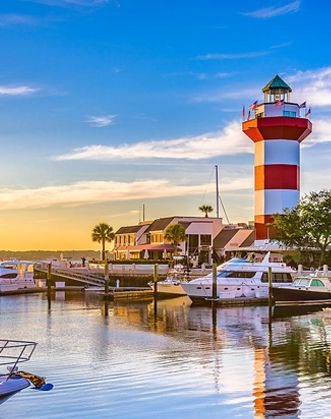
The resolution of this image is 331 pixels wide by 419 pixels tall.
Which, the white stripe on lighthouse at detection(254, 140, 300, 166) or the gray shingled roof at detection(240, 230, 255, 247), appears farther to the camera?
the gray shingled roof at detection(240, 230, 255, 247)

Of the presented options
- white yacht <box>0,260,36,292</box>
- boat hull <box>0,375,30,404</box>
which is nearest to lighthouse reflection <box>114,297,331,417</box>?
boat hull <box>0,375,30,404</box>

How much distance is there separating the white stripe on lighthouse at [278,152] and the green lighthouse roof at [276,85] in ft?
20.2

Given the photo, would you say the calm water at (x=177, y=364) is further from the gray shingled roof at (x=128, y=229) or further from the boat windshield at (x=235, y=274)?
the gray shingled roof at (x=128, y=229)

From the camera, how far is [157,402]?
1875cm

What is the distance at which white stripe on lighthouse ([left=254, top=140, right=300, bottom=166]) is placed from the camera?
64.6 meters

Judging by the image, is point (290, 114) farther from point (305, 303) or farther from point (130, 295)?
point (305, 303)

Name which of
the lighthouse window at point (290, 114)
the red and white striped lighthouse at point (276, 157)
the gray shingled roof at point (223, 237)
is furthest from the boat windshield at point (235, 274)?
the gray shingled roof at point (223, 237)

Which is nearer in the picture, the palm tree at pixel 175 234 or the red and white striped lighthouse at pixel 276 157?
the red and white striped lighthouse at pixel 276 157

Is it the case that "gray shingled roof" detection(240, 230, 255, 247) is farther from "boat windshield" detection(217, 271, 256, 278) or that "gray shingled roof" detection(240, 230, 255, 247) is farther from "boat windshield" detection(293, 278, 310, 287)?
"boat windshield" detection(293, 278, 310, 287)

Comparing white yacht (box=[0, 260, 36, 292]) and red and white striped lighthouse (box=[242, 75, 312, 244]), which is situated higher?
red and white striped lighthouse (box=[242, 75, 312, 244])

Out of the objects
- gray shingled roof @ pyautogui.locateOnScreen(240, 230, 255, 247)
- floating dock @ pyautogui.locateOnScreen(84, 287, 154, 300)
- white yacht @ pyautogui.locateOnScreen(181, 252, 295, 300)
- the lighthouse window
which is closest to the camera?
white yacht @ pyautogui.locateOnScreen(181, 252, 295, 300)

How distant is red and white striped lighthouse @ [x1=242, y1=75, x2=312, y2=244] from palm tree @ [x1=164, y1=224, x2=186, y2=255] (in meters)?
12.3

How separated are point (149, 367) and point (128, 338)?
845cm

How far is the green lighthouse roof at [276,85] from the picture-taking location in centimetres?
6769
